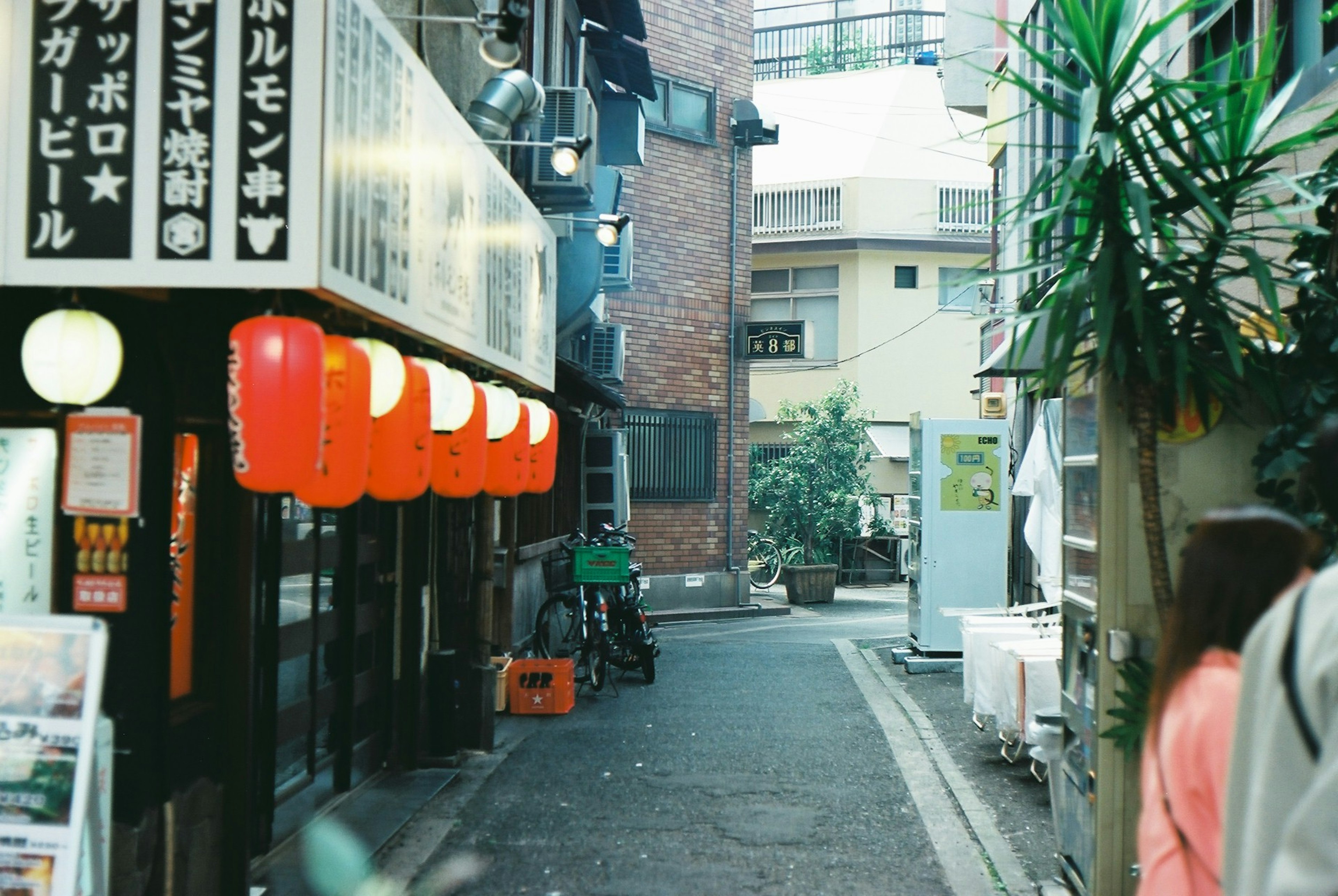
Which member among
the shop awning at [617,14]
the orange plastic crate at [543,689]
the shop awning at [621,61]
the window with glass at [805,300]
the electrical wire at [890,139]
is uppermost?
the electrical wire at [890,139]

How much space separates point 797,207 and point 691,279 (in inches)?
446

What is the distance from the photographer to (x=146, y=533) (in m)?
4.96

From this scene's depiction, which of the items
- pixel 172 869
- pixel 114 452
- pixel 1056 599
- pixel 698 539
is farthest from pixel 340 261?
pixel 698 539

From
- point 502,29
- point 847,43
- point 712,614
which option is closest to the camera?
point 502,29

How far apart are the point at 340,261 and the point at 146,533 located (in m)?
1.37

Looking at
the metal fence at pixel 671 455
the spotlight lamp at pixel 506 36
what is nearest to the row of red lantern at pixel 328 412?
the spotlight lamp at pixel 506 36

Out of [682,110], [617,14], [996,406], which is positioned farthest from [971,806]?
[682,110]

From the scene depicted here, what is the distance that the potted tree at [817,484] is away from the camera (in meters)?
25.1

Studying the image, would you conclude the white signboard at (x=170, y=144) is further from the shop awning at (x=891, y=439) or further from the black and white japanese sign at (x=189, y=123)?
the shop awning at (x=891, y=439)

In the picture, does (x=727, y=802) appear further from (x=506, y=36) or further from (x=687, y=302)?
(x=687, y=302)

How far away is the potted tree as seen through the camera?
82.2 ft

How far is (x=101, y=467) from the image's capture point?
4.85m

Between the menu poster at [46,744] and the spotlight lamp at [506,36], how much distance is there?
3517mm

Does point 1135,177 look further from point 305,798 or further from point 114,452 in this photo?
point 305,798
